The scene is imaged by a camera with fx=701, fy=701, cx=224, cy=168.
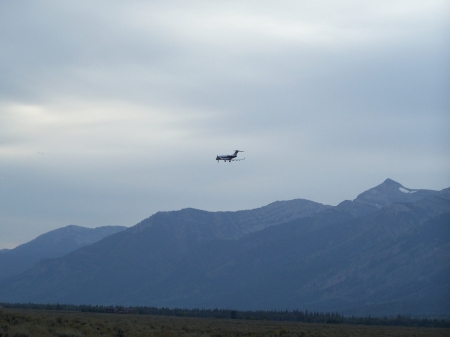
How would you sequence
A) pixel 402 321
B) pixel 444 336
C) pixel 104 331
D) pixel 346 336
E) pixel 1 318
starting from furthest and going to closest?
pixel 402 321, pixel 444 336, pixel 346 336, pixel 1 318, pixel 104 331

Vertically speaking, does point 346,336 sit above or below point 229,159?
below

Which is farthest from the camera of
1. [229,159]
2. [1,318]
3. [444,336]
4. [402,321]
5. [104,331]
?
[402,321]

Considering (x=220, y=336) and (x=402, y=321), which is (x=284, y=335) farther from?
(x=402, y=321)

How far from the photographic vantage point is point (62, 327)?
197 ft

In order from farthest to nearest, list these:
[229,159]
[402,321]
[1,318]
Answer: [402,321] → [229,159] → [1,318]

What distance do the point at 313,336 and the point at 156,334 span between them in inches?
614

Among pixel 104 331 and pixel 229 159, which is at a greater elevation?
pixel 229 159

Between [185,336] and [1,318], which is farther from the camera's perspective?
[1,318]

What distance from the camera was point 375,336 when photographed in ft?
242

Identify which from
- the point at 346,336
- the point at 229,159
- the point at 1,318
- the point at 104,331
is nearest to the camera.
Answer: the point at 104,331

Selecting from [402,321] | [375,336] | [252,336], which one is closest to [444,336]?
[375,336]

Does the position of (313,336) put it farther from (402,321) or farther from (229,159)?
(402,321)

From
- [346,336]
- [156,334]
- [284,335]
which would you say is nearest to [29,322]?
[156,334]

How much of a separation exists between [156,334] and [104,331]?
456cm
